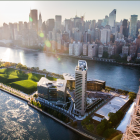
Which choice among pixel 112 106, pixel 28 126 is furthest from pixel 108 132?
pixel 28 126

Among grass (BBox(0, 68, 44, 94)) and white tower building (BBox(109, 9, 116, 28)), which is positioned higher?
white tower building (BBox(109, 9, 116, 28))

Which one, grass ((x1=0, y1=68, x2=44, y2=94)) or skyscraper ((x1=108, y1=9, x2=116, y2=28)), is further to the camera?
skyscraper ((x1=108, y1=9, x2=116, y2=28))

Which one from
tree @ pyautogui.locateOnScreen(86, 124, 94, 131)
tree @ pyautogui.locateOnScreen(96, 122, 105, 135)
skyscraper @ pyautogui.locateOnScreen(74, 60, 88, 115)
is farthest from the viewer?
skyscraper @ pyautogui.locateOnScreen(74, 60, 88, 115)

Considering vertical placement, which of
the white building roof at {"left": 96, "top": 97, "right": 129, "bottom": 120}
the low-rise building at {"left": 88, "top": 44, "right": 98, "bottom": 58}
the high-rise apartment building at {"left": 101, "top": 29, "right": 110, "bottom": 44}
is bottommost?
the white building roof at {"left": 96, "top": 97, "right": 129, "bottom": 120}

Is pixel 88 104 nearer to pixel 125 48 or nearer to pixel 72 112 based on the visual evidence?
pixel 72 112

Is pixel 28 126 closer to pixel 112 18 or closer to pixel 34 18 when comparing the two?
pixel 34 18

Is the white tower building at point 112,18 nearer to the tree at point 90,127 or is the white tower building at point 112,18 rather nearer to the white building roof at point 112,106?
the white building roof at point 112,106

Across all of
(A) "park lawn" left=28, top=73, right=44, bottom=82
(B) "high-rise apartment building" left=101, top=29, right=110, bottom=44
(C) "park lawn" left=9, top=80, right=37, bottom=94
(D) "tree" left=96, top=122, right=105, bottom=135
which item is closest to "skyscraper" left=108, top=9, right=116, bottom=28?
(B) "high-rise apartment building" left=101, top=29, right=110, bottom=44

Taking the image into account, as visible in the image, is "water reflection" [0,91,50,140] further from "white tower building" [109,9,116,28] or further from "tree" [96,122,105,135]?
"white tower building" [109,9,116,28]

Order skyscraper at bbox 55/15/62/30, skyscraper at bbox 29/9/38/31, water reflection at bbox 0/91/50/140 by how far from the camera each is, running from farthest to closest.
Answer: skyscraper at bbox 29/9/38/31 → skyscraper at bbox 55/15/62/30 → water reflection at bbox 0/91/50/140
